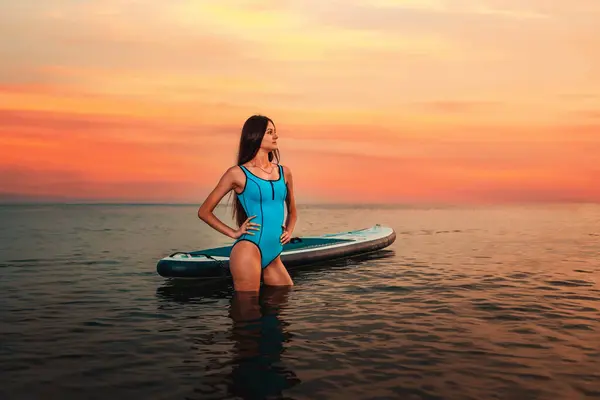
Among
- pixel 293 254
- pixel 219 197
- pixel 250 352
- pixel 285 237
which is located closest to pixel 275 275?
pixel 285 237

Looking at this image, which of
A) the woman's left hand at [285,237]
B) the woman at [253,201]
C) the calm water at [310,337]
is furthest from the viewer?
the woman's left hand at [285,237]

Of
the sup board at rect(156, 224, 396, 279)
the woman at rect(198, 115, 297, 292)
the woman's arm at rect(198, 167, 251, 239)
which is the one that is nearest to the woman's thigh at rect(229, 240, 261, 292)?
the woman at rect(198, 115, 297, 292)

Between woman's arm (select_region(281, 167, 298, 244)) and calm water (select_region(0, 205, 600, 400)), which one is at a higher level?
woman's arm (select_region(281, 167, 298, 244))

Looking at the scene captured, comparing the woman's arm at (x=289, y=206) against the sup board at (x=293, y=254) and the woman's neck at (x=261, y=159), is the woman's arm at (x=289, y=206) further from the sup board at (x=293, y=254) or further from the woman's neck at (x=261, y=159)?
the sup board at (x=293, y=254)

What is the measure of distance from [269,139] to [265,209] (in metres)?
1.02

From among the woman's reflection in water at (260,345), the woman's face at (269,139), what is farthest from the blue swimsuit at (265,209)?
the woman's reflection in water at (260,345)

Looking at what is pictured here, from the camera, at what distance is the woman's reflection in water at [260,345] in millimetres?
5043

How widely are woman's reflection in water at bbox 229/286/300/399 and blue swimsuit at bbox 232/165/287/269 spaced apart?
70 cm

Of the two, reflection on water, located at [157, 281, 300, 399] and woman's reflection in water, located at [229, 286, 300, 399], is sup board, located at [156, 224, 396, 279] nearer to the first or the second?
reflection on water, located at [157, 281, 300, 399]

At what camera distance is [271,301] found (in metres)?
8.78

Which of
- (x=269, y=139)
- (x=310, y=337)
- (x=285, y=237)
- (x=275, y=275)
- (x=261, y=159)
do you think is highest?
(x=269, y=139)

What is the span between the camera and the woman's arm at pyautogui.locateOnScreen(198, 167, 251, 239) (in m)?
7.70

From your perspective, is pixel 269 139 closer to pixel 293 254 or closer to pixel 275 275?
pixel 275 275

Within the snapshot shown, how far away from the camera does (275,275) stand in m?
8.60
